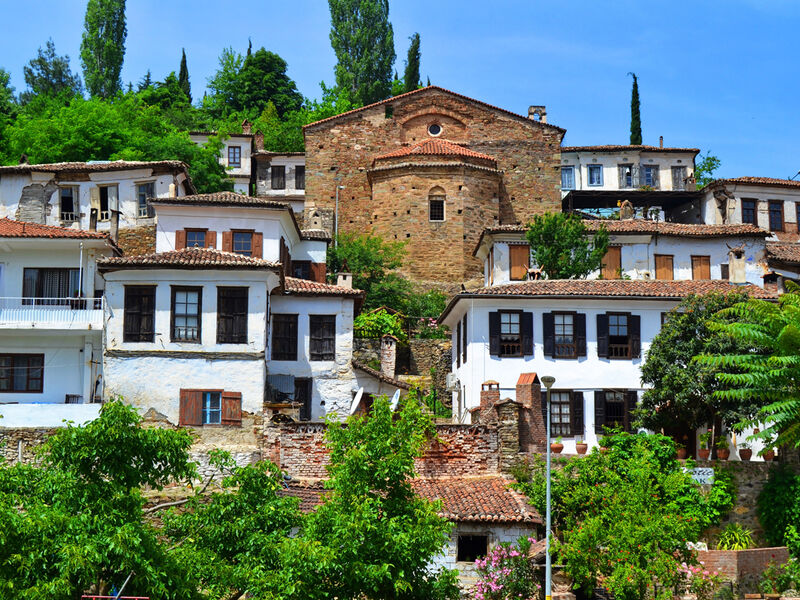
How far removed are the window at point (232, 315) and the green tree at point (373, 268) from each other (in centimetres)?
1581

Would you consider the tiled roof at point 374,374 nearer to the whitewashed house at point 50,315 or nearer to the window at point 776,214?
the whitewashed house at point 50,315

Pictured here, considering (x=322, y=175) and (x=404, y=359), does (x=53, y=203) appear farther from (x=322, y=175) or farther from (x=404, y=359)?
(x=322, y=175)

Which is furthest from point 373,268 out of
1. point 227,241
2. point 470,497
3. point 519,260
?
point 470,497

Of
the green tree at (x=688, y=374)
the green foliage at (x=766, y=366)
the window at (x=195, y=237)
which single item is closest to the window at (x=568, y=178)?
the window at (x=195, y=237)

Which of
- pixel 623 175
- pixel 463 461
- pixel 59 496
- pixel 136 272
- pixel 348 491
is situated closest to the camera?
pixel 59 496

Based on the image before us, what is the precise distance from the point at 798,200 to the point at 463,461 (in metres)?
37.6

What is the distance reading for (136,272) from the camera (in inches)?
1332

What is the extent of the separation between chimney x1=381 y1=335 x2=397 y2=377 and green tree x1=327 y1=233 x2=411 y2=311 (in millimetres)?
6755

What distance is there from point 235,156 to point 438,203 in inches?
899

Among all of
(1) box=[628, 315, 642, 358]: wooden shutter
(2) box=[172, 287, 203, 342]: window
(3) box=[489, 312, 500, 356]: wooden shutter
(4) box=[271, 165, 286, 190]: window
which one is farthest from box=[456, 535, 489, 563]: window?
(4) box=[271, 165, 286, 190]: window

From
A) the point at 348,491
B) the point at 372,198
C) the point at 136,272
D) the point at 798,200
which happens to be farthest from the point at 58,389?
the point at 798,200

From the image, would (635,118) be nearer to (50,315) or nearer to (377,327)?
(377,327)

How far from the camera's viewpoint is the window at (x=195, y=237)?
40.4 m

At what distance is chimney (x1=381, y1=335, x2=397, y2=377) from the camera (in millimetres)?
42406
